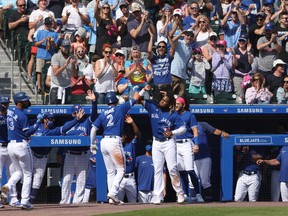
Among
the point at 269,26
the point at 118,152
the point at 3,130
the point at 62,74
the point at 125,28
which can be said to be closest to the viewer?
the point at 118,152

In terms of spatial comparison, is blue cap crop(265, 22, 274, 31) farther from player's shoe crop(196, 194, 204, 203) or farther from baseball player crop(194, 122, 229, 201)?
player's shoe crop(196, 194, 204, 203)

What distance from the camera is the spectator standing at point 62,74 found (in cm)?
1848

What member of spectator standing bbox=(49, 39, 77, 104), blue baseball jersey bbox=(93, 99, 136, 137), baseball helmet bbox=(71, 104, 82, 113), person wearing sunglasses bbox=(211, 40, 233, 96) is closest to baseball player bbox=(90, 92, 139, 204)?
blue baseball jersey bbox=(93, 99, 136, 137)

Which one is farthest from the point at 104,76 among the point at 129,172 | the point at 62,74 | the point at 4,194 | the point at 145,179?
the point at 4,194

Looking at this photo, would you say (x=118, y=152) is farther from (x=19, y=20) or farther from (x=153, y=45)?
(x=19, y=20)

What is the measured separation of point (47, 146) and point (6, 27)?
4.58 meters

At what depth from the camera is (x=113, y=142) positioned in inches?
617

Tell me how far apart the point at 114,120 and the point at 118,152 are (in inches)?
20.0

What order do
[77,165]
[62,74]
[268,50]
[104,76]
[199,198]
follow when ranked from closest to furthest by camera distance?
[199,198], [77,165], [104,76], [62,74], [268,50]

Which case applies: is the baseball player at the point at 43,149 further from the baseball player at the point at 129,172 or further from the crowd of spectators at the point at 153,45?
the crowd of spectators at the point at 153,45

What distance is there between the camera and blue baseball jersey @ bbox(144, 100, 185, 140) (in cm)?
1567

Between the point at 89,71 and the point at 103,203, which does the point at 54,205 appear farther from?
the point at 89,71

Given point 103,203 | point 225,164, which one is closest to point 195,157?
point 225,164

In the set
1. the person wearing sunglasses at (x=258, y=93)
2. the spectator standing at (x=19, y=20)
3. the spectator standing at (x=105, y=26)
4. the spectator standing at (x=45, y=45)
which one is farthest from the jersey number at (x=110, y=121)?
the spectator standing at (x=19, y=20)
